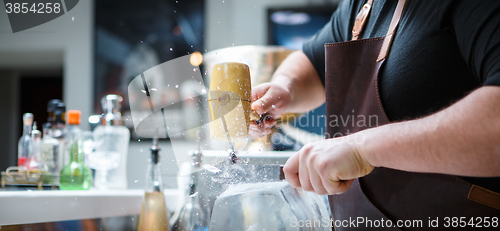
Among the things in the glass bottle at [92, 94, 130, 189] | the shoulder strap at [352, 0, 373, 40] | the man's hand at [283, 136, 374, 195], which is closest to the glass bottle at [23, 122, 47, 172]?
the glass bottle at [92, 94, 130, 189]

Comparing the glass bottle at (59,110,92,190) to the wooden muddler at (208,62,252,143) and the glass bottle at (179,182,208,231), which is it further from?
the wooden muddler at (208,62,252,143)

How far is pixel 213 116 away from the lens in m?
0.67

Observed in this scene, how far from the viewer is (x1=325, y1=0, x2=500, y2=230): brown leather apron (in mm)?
598

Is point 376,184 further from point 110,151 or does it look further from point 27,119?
point 27,119

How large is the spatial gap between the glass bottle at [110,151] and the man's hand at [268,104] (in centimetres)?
63

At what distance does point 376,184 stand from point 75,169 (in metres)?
0.96

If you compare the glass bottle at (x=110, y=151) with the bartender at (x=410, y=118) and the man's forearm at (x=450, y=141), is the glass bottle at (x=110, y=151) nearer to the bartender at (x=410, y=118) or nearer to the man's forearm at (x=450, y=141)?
the bartender at (x=410, y=118)

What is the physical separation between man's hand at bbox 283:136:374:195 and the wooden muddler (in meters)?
0.15

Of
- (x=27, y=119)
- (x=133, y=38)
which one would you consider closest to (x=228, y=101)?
→ (x=27, y=119)

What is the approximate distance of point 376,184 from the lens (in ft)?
2.25

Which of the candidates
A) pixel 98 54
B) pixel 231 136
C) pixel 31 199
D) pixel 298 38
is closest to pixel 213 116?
pixel 231 136

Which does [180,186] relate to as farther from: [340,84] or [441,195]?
[441,195]

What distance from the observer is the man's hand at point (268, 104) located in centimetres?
78

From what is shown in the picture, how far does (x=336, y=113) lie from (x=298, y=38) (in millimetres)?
1740
